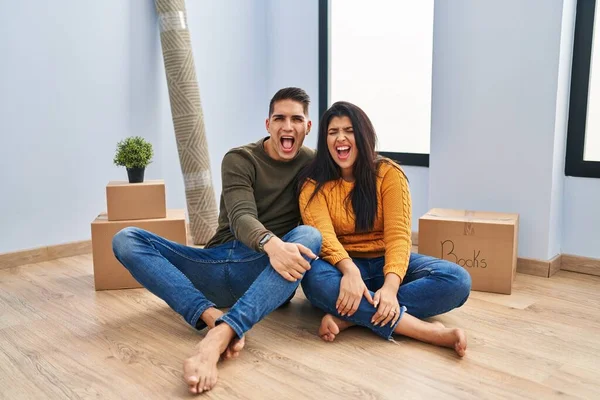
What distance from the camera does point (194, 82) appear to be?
3037mm

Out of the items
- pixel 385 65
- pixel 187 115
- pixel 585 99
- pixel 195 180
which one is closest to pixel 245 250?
pixel 195 180

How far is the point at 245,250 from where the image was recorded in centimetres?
185

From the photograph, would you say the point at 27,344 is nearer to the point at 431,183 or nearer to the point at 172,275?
the point at 172,275

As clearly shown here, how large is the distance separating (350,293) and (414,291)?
8.8 inches

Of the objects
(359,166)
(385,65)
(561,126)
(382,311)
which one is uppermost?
(385,65)

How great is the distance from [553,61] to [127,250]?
6.11 ft

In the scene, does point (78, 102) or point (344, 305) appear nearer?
point (344, 305)

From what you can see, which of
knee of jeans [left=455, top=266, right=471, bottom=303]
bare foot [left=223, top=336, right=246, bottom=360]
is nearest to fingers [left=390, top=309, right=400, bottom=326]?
knee of jeans [left=455, top=266, right=471, bottom=303]

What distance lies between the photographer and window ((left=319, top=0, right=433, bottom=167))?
3072mm

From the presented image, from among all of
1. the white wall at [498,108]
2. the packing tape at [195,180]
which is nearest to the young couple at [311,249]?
the white wall at [498,108]

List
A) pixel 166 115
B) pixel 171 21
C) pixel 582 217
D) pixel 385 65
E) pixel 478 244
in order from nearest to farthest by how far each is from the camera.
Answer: pixel 478 244 → pixel 582 217 → pixel 171 21 → pixel 166 115 → pixel 385 65

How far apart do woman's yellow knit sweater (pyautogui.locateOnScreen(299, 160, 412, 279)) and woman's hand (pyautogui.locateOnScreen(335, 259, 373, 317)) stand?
0.08 m

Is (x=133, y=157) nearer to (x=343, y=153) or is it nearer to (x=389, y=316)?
(x=343, y=153)

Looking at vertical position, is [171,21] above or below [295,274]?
above
